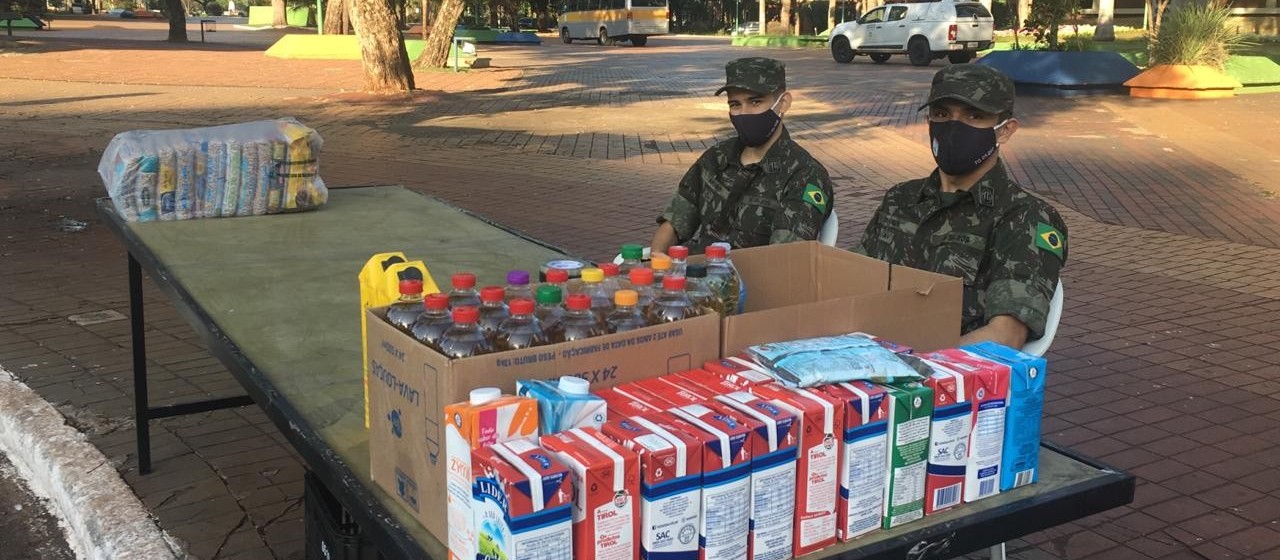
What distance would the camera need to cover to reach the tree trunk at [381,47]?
17984mm

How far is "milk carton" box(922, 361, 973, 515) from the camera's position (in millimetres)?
1942

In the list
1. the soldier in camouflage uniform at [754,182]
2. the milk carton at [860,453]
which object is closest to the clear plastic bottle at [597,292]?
the milk carton at [860,453]

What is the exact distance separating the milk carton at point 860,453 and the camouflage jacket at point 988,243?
1.25m

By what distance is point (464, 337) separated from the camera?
6.36ft

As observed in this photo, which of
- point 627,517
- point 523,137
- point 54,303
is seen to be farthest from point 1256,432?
point 523,137

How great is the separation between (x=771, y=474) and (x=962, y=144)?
173 cm

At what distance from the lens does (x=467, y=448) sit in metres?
1.68

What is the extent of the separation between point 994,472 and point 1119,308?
17.4ft

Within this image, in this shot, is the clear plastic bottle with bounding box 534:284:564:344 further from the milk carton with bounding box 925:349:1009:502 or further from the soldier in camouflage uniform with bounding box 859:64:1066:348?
the soldier in camouflage uniform with bounding box 859:64:1066:348

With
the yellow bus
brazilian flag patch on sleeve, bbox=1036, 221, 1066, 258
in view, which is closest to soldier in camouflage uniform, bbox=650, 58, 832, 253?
brazilian flag patch on sleeve, bbox=1036, 221, 1066, 258

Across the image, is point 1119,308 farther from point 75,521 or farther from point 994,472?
point 75,521

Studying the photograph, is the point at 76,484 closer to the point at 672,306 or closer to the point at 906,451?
the point at 672,306

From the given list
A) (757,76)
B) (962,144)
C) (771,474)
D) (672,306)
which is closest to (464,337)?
(672,306)

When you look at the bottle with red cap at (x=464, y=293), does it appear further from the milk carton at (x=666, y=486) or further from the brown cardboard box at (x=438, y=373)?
the milk carton at (x=666, y=486)
